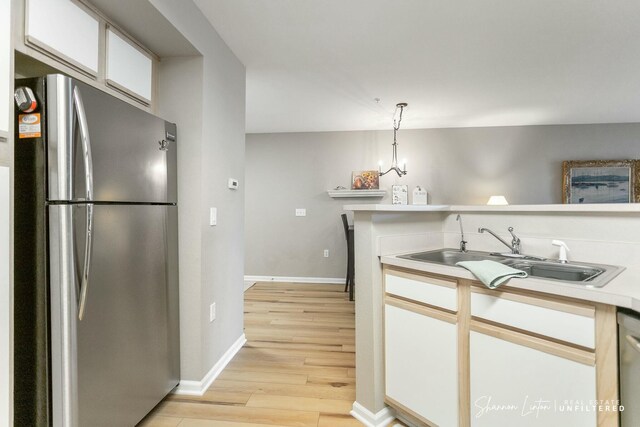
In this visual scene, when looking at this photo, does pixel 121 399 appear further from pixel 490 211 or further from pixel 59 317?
pixel 490 211

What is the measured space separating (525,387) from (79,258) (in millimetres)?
1844

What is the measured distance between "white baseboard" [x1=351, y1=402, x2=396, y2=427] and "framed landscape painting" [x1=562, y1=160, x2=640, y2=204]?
468 cm

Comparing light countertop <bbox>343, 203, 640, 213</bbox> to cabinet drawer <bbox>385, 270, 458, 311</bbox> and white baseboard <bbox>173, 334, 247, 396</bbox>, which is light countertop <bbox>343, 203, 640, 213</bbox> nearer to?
cabinet drawer <bbox>385, 270, 458, 311</bbox>

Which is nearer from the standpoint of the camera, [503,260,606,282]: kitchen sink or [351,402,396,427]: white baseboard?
[503,260,606,282]: kitchen sink

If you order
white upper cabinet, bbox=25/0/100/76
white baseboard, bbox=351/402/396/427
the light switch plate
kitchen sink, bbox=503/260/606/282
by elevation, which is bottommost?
white baseboard, bbox=351/402/396/427

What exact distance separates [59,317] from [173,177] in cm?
95

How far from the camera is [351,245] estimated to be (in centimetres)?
410

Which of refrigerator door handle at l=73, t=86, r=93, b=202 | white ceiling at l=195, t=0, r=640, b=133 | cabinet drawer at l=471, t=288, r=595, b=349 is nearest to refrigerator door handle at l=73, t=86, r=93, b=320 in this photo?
refrigerator door handle at l=73, t=86, r=93, b=202

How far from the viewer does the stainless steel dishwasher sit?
2.98 feet

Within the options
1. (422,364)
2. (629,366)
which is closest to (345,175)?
(422,364)

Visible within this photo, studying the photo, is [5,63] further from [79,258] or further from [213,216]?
[213,216]

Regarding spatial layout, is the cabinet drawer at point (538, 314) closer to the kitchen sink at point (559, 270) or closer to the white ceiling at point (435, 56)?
the kitchen sink at point (559, 270)

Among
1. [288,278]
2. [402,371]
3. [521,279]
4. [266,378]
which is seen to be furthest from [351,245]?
[521,279]

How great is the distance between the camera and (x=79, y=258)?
122 centimetres
